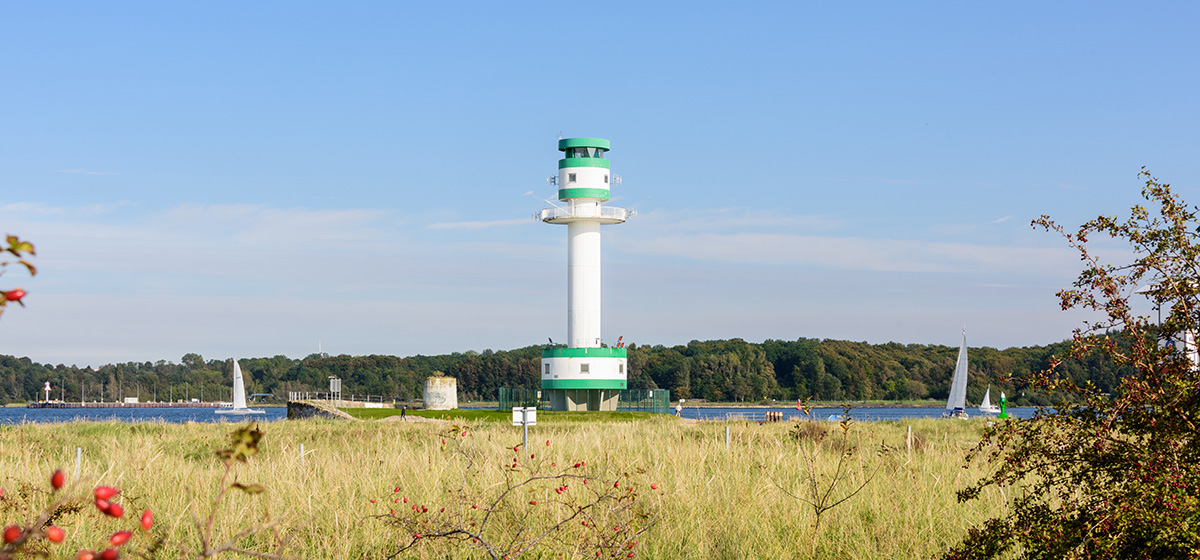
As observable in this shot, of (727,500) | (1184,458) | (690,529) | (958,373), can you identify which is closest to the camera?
(1184,458)

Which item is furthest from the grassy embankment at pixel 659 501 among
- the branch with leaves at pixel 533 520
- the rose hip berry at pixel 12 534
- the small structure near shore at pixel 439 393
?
the small structure near shore at pixel 439 393

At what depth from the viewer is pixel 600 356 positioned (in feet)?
174

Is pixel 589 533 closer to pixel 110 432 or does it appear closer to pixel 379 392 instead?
pixel 110 432

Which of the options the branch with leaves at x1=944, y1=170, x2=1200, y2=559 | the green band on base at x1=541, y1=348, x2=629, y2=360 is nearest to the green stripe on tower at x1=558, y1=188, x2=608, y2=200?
the green band on base at x1=541, y1=348, x2=629, y2=360

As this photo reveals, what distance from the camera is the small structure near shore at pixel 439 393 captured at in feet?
220

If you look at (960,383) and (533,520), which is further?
(960,383)

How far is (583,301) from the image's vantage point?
5375cm

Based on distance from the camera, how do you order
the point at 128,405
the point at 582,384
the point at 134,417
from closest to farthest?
the point at 134,417 → the point at 582,384 → the point at 128,405

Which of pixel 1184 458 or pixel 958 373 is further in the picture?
pixel 958 373

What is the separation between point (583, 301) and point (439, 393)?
1770cm

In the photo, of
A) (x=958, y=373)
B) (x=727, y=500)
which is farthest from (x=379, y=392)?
(x=727, y=500)

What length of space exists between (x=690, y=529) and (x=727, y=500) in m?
1.33

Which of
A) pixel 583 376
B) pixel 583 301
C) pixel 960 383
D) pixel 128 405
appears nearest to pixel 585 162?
pixel 583 301

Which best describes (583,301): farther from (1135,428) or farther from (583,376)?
(1135,428)
